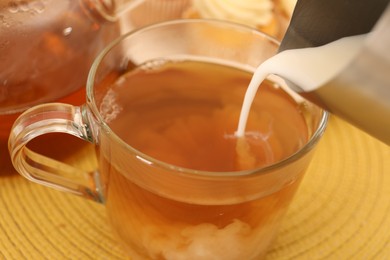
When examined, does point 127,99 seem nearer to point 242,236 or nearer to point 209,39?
point 209,39

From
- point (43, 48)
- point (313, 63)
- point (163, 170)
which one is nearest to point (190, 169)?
point (163, 170)

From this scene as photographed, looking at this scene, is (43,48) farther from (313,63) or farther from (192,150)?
(313,63)

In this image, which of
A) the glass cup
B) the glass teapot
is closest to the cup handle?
the glass cup

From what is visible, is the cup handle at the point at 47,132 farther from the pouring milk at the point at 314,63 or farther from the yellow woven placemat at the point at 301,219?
the pouring milk at the point at 314,63

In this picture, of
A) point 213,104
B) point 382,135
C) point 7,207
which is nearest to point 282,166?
point 382,135

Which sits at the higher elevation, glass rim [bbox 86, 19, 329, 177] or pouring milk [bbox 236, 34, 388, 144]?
pouring milk [bbox 236, 34, 388, 144]

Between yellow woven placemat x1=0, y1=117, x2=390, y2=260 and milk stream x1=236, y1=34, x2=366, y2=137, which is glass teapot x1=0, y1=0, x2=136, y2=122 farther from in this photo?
milk stream x1=236, y1=34, x2=366, y2=137
